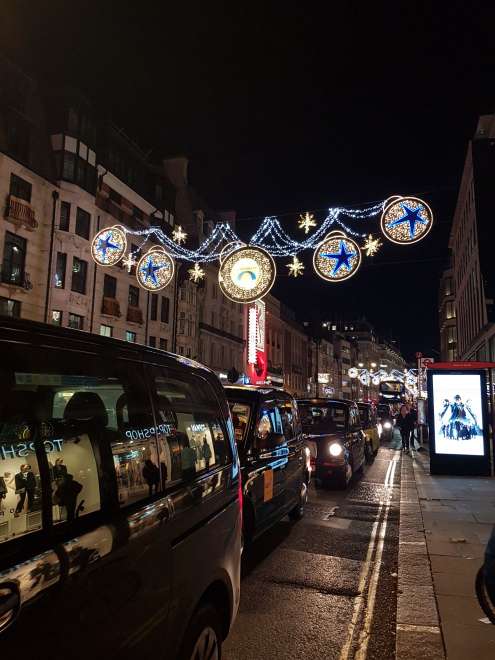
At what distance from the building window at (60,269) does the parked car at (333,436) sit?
18.4 metres

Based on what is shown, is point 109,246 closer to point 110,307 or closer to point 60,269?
→ point 60,269

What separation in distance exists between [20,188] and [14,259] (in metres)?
3.69

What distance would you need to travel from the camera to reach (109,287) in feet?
104

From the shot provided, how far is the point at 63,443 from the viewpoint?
2098 millimetres

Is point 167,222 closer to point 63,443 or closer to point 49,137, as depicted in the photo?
point 49,137

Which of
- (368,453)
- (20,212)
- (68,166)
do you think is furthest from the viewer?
(68,166)

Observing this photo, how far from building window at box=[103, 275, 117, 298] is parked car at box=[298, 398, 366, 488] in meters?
21.2

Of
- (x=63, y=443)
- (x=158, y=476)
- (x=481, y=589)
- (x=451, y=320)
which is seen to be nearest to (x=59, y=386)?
(x=63, y=443)

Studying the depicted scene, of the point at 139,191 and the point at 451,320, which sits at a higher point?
the point at 139,191

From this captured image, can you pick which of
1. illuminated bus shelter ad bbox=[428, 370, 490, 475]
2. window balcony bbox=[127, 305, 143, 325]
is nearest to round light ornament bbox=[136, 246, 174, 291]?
illuminated bus shelter ad bbox=[428, 370, 490, 475]

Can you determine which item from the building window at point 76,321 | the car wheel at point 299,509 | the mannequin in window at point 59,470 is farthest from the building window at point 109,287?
the mannequin in window at point 59,470

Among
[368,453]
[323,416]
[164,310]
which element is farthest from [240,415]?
[164,310]

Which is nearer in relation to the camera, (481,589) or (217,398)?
(481,589)

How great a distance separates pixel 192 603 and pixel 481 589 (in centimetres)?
196
